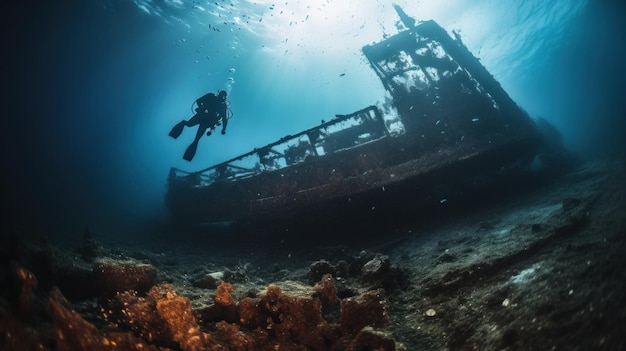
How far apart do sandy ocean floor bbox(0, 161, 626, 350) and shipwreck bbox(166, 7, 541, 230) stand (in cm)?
233

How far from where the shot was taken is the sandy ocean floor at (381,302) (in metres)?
2.12

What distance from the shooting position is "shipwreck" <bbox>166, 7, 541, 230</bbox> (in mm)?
6980

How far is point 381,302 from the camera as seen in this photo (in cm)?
308

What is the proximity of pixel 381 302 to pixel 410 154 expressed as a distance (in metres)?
5.59

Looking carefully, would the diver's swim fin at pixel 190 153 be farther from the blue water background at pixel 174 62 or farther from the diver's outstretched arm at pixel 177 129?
the blue water background at pixel 174 62

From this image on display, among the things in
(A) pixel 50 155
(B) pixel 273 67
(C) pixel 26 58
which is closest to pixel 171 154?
(A) pixel 50 155

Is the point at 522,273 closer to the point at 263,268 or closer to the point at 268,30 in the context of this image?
the point at 263,268

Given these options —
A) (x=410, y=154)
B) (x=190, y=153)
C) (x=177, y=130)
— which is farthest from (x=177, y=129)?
(x=410, y=154)

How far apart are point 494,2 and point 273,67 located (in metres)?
30.2

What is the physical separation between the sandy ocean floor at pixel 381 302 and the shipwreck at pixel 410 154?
7.63 ft

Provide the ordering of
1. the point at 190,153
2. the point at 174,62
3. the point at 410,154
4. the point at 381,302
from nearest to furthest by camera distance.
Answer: the point at 381,302 < the point at 410,154 < the point at 190,153 < the point at 174,62

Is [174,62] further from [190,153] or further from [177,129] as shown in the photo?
[190,153]

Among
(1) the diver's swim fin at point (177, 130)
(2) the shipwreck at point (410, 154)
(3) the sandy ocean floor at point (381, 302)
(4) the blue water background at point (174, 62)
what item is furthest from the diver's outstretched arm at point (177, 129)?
(3) the sandy ocean floor at point (381, 302)

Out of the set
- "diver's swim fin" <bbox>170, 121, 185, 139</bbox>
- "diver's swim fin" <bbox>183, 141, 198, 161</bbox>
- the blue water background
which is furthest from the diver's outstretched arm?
the blue water background
